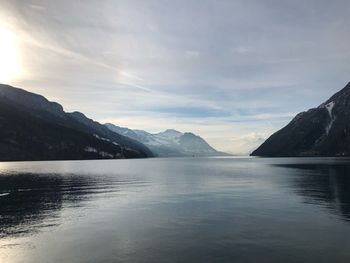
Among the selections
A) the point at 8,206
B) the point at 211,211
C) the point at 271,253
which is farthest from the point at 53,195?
the point at 271,253

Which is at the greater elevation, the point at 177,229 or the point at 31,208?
the point at 31,208

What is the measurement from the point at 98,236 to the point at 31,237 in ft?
32.9

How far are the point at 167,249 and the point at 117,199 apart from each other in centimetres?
5169

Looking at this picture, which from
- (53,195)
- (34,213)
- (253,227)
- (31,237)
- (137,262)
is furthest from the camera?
(53,195)

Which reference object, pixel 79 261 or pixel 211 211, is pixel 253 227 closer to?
pixel 211 211

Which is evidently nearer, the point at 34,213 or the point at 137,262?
the point at 137,262

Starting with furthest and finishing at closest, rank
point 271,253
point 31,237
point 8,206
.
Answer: point 8,206, point 31,237, point 271,253

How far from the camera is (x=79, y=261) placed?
131 ft

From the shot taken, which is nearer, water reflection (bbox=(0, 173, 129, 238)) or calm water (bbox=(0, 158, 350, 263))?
calm water (bbox=(0, 158, 350, 263))

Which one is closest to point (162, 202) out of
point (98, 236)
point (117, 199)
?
point (117, 199)

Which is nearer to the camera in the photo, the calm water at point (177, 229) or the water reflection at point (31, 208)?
the calm water at point (177, 229)

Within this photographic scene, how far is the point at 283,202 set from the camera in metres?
85.9

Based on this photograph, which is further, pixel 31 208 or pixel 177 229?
pixel 31 208

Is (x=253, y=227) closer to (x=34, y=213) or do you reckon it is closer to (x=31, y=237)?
(x=31, y=237)
